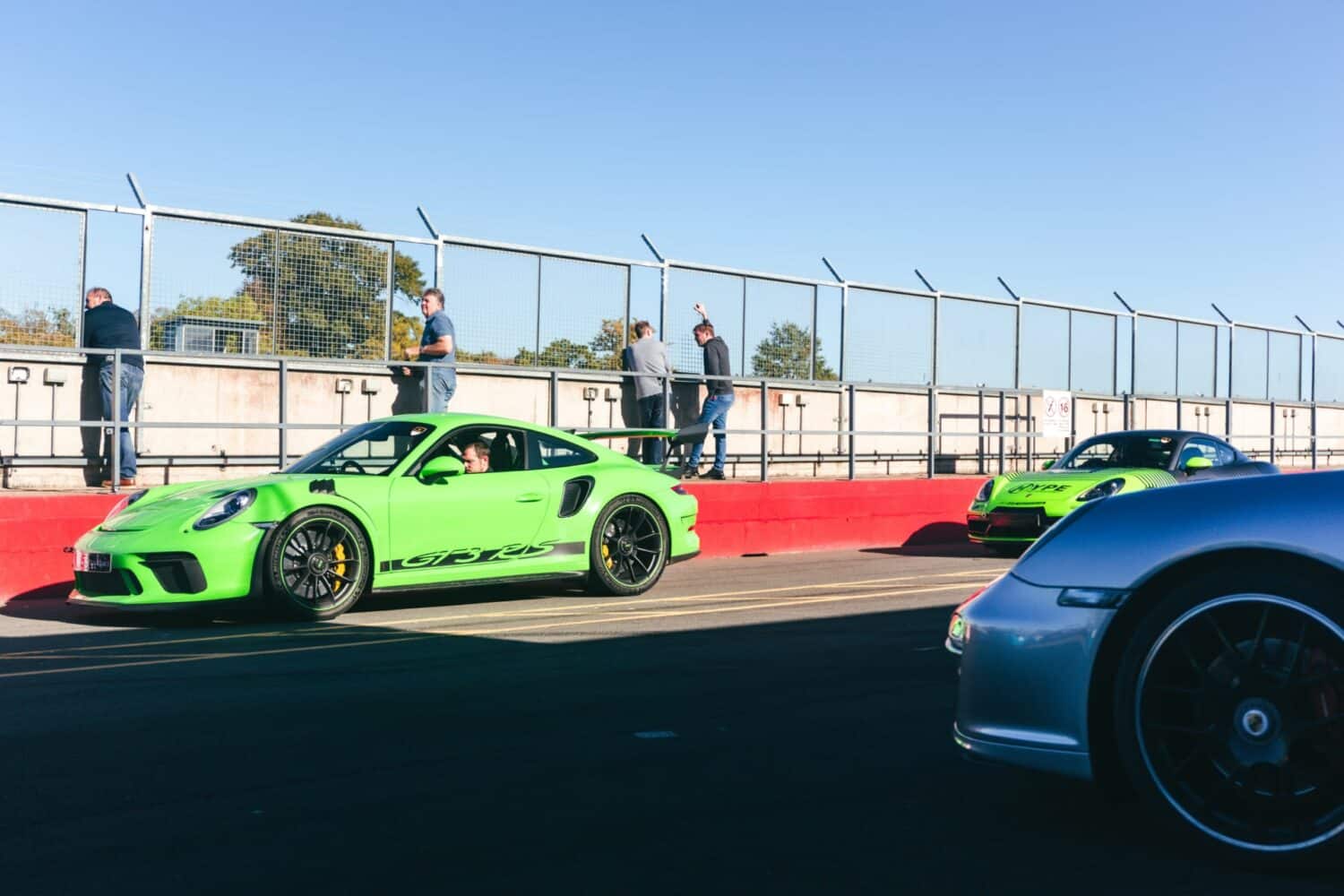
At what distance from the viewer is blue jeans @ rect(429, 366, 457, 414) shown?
13.4m

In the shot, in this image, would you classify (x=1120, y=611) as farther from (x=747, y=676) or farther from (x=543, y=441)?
(x=543, y=441)

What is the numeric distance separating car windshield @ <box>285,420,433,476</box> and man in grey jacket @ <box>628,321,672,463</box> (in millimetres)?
5495

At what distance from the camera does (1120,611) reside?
353 centimetres

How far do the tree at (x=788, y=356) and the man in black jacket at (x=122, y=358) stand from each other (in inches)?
297

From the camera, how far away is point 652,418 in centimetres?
1534

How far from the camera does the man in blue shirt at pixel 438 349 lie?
13.5 meters

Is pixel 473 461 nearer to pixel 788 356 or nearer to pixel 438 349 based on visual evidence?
pixel 438 349

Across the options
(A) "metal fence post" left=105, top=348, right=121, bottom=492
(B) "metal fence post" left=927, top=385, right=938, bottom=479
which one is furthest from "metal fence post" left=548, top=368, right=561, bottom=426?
(B) "metal fence post" left=927, top=385, right=938, bottom=479

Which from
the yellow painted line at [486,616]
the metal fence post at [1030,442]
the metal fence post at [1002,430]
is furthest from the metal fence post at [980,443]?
the yellow painted line at [486,616]

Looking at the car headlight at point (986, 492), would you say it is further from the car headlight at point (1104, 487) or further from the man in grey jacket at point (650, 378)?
the man in grey jacket at point (650, 378)

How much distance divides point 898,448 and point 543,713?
13770 millimetres

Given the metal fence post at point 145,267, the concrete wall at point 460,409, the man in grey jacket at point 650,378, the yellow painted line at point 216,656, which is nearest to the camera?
the yellow painted line at point 216,656

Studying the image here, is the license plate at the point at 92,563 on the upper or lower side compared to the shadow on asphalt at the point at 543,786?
upper

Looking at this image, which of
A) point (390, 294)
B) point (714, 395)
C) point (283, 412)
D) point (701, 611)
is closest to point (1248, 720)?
point (701, 611)
